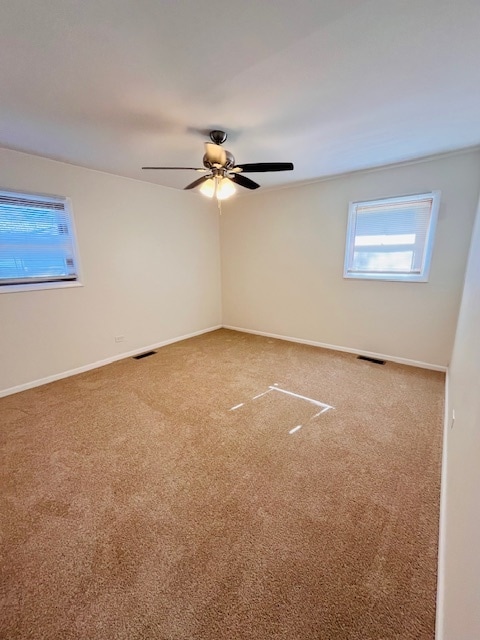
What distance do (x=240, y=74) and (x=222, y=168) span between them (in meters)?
0.76

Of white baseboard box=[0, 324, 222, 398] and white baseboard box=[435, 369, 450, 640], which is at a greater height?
white baseboard box=[0, 324, 222, 398]

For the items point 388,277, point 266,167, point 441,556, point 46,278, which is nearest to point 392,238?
point 388,277

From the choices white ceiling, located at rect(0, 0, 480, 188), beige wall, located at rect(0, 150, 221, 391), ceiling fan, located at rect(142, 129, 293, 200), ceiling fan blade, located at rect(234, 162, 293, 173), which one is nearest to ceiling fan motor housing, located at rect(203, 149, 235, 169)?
ceiling fan, located at rect(142, 129, 293, 200)

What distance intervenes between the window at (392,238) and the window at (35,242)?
358 cm

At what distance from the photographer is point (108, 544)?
1.35m

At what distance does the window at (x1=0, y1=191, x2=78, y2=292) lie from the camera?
2.71m

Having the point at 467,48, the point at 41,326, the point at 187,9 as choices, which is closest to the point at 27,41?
the point at 187,9

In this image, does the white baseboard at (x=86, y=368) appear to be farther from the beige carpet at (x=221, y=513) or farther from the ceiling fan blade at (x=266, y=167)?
the ceiling fan blade at (x=266, y=167)

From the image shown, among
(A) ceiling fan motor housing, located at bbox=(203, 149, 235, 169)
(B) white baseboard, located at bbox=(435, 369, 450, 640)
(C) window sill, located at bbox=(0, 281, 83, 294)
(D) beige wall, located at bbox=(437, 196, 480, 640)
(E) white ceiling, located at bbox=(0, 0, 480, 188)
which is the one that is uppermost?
(E) white ceiling, located at bbox=(0, 0, 480, 188)

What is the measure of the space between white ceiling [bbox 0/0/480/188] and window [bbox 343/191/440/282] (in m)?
0.68

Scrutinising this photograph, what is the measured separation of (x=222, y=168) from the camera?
228 cm

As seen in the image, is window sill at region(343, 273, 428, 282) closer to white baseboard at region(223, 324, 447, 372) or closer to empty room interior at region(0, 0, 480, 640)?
empty room interior at region(0, 0, 480, 640)

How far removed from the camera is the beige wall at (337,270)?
290 centimetres

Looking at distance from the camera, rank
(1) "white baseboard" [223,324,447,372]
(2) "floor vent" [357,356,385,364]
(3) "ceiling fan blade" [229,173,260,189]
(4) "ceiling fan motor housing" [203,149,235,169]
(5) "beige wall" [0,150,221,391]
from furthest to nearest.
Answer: (2) "floor vent" [357,356,385,364] → (1) "white baseboard" [223,324,447,372] → (5) "beige wall" [0,150,221,391] → (3) "ceiling fan blade" [229,173,260,189] → (4) "ceiling fan motor housing" [203,149,235,169]
